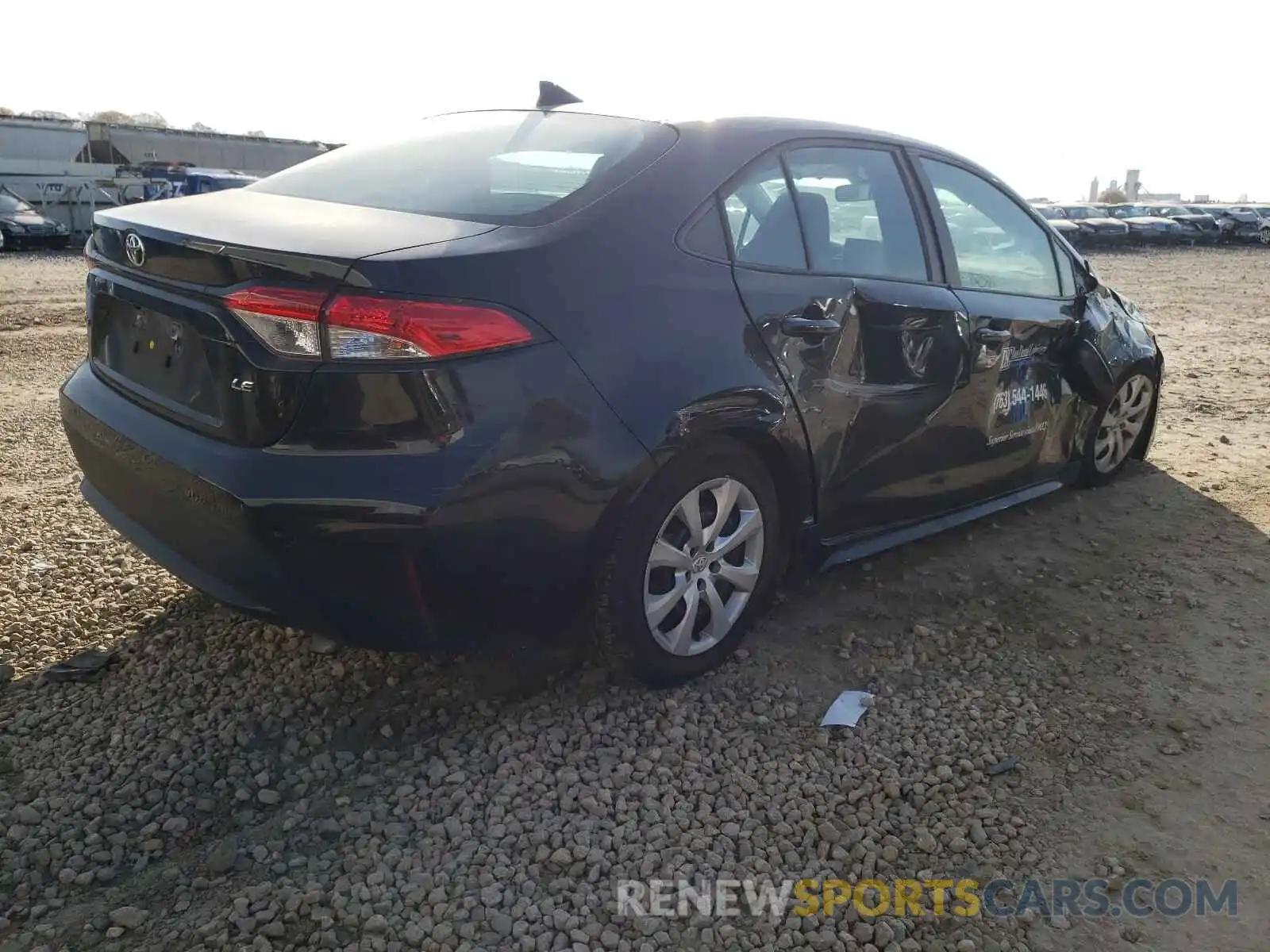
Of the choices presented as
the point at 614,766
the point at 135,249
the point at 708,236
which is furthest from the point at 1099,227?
the point at 135,249

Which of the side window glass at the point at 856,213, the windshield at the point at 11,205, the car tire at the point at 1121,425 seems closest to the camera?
the side window glass at the point at 856,213

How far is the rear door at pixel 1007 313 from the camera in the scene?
12.5 ft

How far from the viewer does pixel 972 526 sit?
4559 millimetres

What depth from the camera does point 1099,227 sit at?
30906 millimetres

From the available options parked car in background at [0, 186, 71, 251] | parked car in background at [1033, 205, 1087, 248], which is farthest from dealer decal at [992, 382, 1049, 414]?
parked car in background at [1033, 205, 1087, 248]

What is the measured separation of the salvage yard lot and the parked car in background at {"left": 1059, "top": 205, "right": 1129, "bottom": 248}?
98.4ft

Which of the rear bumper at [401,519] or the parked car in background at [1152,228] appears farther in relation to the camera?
the parked car in background at [1152,228]

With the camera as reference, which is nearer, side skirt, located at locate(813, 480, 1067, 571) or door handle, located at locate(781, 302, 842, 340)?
door handle, located at locate(781, 302, 842, 340)

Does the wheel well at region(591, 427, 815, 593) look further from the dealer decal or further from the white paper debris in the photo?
the dealer decal

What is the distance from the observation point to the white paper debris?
117 inches

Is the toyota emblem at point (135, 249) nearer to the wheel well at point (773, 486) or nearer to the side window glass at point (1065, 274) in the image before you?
the wheel well at point (773, 486)

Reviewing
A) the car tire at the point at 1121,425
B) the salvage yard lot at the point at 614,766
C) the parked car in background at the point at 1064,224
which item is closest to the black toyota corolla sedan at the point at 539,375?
the salvage yard lot at the point at 614,766

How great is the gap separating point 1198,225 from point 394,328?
126 feet

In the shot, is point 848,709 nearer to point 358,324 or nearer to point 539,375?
point 539,375
